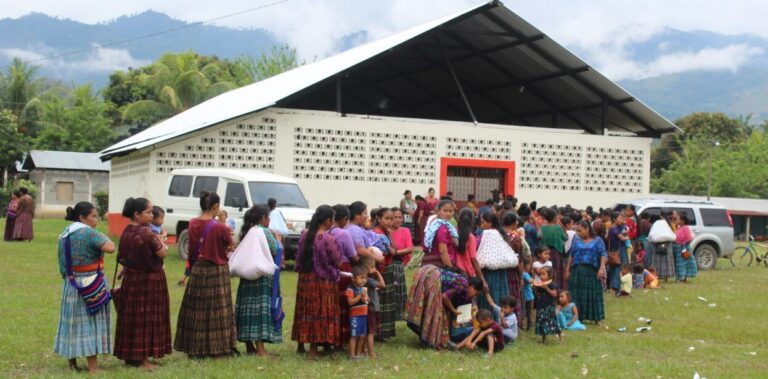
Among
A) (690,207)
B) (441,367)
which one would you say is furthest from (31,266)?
(690,207)

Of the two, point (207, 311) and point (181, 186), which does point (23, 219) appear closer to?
point (181, 186)

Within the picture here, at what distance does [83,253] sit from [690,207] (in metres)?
16.9

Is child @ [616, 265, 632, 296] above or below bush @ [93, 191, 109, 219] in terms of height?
below

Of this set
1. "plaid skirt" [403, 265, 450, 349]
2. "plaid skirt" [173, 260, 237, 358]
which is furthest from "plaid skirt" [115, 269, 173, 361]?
"plaid skirt" [403, 265, 450, 349]

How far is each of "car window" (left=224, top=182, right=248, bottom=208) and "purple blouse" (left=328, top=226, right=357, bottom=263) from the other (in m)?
9.53

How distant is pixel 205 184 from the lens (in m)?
19.7

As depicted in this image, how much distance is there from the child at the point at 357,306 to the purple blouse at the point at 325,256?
27cm

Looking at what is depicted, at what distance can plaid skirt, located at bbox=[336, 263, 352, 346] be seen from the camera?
947 cm

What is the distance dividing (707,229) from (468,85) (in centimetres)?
1083

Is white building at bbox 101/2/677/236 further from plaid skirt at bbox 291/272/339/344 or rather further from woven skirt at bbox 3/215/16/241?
plaid skirt at bbox 291/272/339/344

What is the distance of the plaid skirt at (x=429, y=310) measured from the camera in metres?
10.1

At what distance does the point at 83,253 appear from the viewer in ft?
27.1

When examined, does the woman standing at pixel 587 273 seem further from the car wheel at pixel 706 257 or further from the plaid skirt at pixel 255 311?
the car wheel at pixel 706 257

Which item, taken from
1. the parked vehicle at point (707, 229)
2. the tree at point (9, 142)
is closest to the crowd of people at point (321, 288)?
the parked vehicle at point (707, 229)
